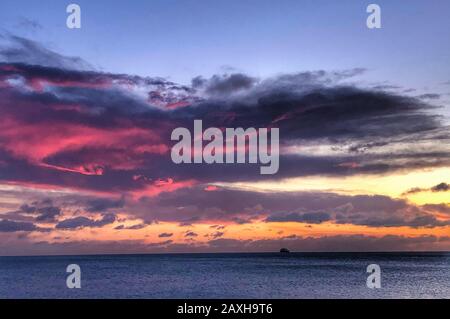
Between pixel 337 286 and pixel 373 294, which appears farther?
pixel 337 286
